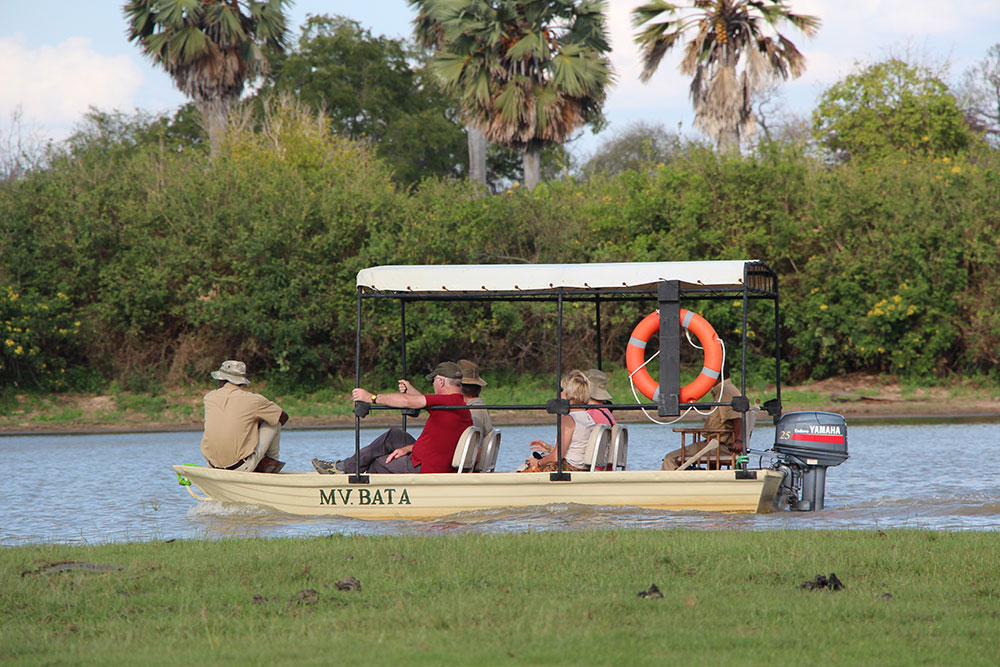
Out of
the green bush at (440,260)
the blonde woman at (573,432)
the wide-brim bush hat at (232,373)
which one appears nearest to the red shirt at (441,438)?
the blonde woman at (573,432)

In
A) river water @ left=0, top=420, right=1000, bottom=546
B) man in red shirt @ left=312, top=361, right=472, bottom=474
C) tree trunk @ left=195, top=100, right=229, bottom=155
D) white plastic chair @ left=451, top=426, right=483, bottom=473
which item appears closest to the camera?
river water @ left=0, top=420, right=1000, bottom=546

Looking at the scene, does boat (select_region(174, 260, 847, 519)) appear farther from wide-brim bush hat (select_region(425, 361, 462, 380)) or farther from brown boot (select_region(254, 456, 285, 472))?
wide-brim bush hat (select_region(425, 361, 462, 380))

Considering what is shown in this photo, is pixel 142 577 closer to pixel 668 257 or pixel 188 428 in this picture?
pixel 188 428

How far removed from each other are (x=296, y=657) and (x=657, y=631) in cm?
160

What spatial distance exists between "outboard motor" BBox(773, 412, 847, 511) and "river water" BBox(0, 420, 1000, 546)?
0.60 ft

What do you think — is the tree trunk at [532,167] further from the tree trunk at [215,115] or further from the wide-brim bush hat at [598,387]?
the wide-brim bush hat at [598,387]

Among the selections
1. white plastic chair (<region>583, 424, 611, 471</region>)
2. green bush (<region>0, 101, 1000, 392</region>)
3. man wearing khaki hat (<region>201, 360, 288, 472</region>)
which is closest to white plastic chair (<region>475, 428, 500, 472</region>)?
white plastic chair (<region>583, 424, 611, 471</region>)

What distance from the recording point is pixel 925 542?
7.42 m

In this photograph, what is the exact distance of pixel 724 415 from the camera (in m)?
10.6

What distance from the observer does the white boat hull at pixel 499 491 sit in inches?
396

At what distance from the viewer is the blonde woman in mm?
10469

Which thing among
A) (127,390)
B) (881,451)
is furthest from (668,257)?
(127,390)

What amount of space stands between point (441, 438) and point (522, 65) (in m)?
20.6

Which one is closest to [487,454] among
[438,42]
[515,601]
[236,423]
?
[236,423]
